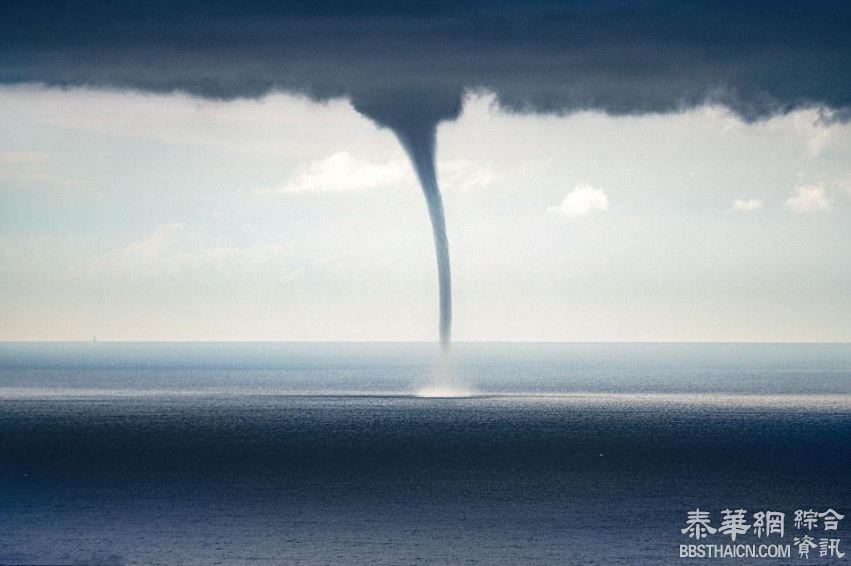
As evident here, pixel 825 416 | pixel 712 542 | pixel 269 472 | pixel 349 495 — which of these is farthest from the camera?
pixel 825 416

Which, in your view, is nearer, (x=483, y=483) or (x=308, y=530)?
(x=308, y=530)

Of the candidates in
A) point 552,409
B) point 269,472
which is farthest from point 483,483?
point 552,409

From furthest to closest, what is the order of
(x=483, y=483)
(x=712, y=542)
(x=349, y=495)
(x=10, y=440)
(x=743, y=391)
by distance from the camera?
(x=743, y=391)
(x=10, y=440)
(x=483, y=483)
(x=349, y=495)
(x=712, y=542)

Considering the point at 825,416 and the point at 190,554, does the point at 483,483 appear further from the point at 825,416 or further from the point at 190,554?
the point at 825,416

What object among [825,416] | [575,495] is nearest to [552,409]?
[825,416]

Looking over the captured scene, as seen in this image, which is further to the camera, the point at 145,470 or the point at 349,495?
the point at 145,470

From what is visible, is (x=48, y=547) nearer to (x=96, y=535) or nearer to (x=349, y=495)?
(x=96, y=535)
